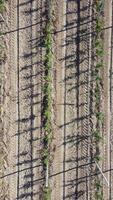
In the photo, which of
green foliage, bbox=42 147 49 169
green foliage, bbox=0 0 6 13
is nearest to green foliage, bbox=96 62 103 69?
green foliage, bbox=42 147 49 169

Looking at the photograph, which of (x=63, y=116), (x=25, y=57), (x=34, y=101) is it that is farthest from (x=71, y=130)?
(x=25, y=57)

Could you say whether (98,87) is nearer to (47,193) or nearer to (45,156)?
(45,156)

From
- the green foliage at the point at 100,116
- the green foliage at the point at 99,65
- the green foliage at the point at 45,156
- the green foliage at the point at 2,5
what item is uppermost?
the green foliage at the point at 2,5

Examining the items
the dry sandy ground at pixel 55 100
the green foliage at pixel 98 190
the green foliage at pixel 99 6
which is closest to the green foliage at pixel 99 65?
the dry sandy ground at pixel 55 100

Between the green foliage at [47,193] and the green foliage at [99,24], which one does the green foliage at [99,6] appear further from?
the green foliage at [47,193]

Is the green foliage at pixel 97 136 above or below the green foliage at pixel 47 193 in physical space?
above

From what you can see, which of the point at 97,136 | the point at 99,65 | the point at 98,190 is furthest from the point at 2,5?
the point at 98,190

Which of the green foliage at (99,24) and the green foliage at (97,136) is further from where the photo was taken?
the green foliage at (97,136)
